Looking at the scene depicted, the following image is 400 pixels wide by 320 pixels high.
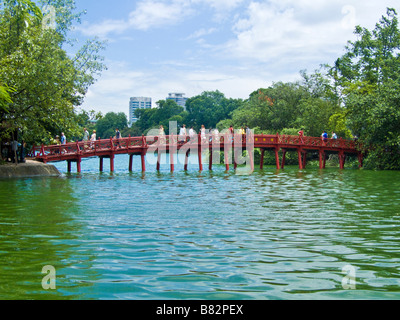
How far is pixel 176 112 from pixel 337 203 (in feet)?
464

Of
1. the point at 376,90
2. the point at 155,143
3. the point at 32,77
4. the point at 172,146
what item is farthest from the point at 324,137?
the point at 32,77

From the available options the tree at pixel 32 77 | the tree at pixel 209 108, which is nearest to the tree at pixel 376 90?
the tree at pixel 32 77

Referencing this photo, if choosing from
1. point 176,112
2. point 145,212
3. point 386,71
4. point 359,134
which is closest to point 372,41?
point 386,71

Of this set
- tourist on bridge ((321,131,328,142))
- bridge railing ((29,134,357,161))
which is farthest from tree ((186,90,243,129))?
bridge railing ((29,134,357,161))

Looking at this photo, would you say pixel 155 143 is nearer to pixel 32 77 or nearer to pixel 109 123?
pixel 32 77

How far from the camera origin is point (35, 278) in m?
6.88

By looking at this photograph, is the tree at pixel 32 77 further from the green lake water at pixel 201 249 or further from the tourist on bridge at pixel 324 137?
the tourist on bridge at pixel 324 137

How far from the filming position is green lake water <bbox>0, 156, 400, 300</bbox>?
6.35 m

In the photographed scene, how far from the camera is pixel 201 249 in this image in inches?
341

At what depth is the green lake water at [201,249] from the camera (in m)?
6.35

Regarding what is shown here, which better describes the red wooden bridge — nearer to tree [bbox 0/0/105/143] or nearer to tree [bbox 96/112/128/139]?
tree [bbox 0/0/105/143]

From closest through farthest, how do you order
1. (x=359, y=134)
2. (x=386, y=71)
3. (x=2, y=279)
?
(x=2, y=279)
(x=359, y=134)
(x=386, y=71)

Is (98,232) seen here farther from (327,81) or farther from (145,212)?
(327,81)

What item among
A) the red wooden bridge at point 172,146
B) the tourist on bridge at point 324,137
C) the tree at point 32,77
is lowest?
the red wooden bridge at point 172,146
